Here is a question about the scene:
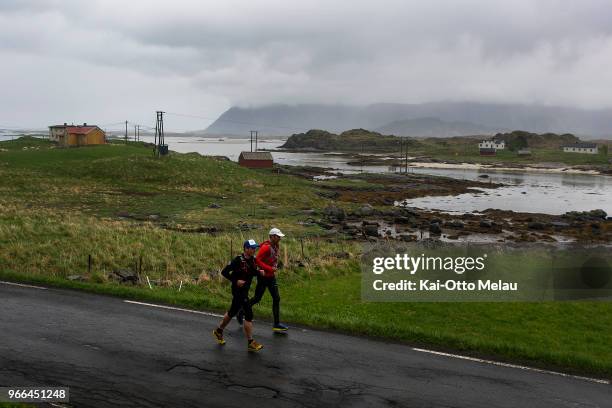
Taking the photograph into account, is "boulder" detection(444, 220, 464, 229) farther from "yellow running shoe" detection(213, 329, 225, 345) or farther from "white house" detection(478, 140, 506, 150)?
"white house" detection(478, 140, 506, 150)

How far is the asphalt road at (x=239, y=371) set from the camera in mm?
9320

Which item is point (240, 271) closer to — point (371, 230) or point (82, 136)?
point (371, 230)

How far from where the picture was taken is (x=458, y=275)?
21594 mm

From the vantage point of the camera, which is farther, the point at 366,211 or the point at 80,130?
the point at 80,130

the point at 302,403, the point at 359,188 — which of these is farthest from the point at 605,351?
the point at 359,188

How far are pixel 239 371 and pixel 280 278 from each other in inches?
373

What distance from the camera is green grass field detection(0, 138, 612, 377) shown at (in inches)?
523

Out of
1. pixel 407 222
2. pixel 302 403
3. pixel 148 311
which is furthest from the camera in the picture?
pixel 407 222

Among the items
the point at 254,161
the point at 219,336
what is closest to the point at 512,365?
the point at 219,336

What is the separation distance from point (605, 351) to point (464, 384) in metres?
4.98

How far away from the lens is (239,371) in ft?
34.0

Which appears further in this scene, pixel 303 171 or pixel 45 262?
pixel 303 171

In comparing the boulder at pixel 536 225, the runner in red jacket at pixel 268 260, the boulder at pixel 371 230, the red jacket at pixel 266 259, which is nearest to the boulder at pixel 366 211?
the boulder at pixel 371 230

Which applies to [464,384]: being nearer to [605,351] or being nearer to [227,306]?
[605,351]
